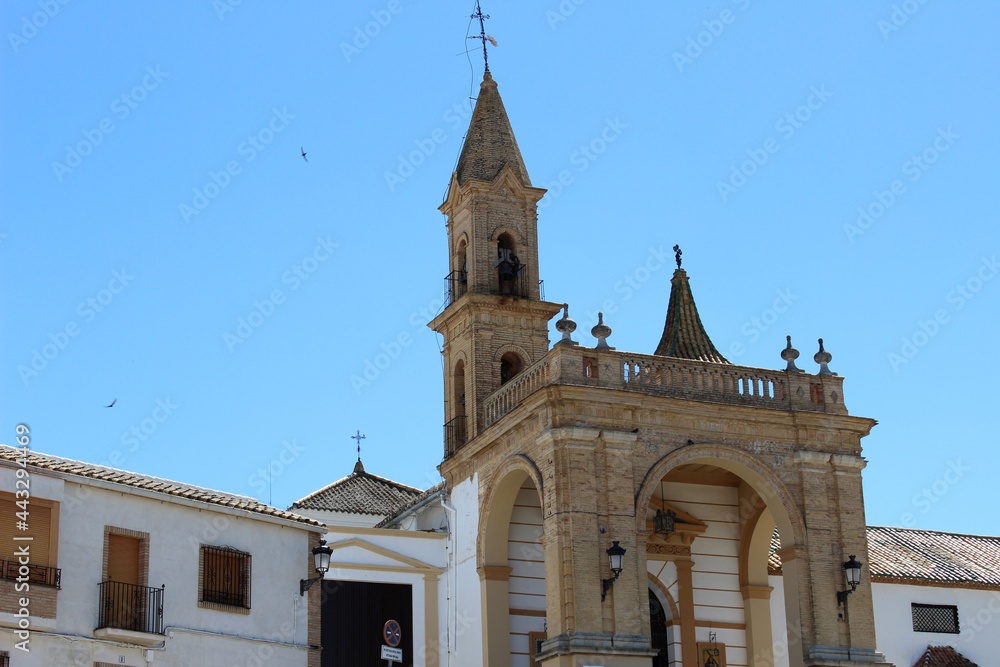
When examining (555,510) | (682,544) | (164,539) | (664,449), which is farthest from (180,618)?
(682,544)

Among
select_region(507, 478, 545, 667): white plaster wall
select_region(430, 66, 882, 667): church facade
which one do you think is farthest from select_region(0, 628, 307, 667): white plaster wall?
select_region(507, 478, 545, 667): white plaster wall

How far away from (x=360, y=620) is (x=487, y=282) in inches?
303

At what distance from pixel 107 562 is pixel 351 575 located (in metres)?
8.77

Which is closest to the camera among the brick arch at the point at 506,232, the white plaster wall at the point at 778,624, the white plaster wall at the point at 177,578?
the white plaster wall at the point at 177,578

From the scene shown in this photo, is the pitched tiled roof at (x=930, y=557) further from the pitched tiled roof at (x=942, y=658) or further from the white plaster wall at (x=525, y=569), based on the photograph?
the white plaster wall at (x=525, y=569)

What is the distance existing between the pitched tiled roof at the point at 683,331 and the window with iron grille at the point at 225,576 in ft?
34.2

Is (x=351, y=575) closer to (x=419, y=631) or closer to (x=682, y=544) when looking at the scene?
(x=419, y=631)

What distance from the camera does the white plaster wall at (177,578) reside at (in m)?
20.5

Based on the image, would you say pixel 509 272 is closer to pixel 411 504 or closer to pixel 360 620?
pixel 411 504

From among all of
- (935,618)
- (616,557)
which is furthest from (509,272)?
(935,618)

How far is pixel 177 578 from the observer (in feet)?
72.4

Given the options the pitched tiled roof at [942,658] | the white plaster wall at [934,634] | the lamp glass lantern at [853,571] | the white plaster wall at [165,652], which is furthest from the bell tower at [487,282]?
the pitched tiled roof at [942,658]

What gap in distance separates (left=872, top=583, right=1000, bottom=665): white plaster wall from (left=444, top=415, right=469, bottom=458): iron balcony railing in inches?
381

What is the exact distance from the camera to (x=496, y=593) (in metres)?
28.3
